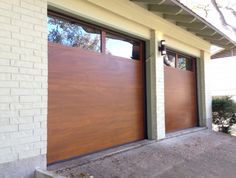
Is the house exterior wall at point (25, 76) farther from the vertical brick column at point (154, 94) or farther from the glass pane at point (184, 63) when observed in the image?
the glass pane at point (184, 63)

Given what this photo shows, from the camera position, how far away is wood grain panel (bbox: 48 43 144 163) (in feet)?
14.5

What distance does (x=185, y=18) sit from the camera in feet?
21.9

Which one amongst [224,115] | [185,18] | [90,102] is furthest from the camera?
[224,115]

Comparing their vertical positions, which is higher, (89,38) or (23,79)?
(89,38)

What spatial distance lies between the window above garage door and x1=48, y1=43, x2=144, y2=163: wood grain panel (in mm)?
136

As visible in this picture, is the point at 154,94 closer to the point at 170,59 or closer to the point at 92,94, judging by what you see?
the point at 170,59

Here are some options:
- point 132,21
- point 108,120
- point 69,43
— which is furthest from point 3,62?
point 132,21

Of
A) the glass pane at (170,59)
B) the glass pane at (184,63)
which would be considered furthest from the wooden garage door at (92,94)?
the glass pane at (184,63)

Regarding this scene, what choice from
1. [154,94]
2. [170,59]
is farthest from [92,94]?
[170,59]

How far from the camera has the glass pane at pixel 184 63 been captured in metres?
8.23

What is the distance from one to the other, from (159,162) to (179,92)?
359 cm

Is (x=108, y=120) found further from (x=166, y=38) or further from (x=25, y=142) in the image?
(x=166, y=38)

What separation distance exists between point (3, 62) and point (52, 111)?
1174mm

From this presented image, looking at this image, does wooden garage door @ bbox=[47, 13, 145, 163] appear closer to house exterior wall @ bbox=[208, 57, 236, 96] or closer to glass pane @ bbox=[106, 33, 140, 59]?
glass pane @ bbox=[106, 33, 140, 59]
